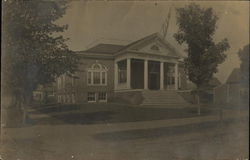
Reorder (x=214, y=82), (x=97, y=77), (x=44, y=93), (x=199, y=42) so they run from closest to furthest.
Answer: (x=44, y=93), (x=97, y=77), (x=199, y=42), (x=214, y=82)

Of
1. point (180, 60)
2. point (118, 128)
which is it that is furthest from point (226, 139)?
point (118, 128)

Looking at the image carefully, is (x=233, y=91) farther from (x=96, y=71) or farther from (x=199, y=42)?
(x=96, y=71)

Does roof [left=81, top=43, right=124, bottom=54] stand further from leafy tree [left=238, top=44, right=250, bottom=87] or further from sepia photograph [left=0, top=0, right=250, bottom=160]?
leafy tree [left=238, top=44, right=250, bottom=87]

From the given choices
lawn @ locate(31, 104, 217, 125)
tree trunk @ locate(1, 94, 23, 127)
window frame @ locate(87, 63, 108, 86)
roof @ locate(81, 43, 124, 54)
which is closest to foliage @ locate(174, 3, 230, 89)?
lawn @ locate(31, 104, 217, 125)

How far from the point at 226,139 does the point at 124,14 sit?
2079 mm

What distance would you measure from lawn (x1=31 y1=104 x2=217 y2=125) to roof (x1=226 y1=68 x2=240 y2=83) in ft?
3.33

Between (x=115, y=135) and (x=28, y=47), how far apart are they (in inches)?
50.0

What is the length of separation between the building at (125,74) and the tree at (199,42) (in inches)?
9.9

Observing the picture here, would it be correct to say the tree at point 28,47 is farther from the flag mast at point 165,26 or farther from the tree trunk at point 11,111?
the flag mast at point 165,26

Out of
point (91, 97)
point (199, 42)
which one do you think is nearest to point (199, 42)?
point (199, 42)

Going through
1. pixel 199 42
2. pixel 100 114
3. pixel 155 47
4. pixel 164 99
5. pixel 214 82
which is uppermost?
pixel 199 42

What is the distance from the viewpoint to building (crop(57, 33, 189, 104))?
3.75m

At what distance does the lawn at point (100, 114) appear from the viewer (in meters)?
3.67

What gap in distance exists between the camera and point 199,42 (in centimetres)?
444
